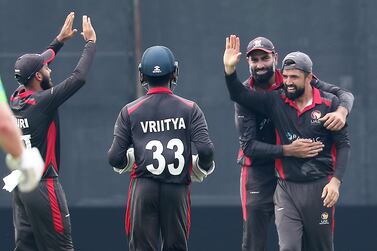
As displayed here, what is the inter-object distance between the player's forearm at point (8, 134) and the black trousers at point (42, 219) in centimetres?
314

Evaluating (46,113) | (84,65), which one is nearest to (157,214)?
(46,113)

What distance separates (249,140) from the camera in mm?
7938

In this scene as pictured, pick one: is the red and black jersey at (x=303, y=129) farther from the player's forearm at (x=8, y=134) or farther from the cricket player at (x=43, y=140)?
the player's forearm at (x=8, y=134)

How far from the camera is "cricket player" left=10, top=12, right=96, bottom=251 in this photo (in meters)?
7.75

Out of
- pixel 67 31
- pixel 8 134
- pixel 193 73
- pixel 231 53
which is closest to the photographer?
pixel 8 134

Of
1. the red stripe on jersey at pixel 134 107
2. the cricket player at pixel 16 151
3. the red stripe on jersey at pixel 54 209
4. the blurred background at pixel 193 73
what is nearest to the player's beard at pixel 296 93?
the red stripe on jersey at pixel 134 107

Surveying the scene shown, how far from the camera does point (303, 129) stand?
779cm

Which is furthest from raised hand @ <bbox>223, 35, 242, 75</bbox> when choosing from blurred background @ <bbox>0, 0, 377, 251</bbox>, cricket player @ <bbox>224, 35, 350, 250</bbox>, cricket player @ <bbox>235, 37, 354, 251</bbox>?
blurred background @ <bbox>0, 0, 377, 251</bbox>

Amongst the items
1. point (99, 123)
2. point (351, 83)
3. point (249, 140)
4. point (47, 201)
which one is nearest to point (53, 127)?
point (47, 201)

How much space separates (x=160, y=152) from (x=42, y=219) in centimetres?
107

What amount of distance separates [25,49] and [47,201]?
3.02 metres

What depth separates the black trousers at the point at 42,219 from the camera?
776cm

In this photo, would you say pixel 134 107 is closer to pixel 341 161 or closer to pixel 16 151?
pixel 341 161

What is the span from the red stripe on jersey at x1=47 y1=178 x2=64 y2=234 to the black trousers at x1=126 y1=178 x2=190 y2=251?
654mm
